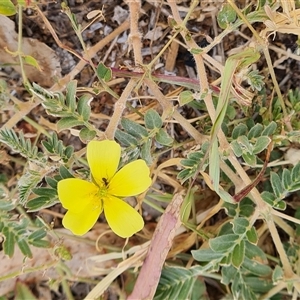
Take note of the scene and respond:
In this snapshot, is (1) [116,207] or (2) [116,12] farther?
(2) [116,12]

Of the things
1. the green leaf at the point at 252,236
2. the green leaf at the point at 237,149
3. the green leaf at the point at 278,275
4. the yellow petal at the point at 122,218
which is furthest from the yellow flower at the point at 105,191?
the green leaf at the point at 278,275

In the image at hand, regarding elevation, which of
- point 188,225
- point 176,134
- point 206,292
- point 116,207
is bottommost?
point 206,292

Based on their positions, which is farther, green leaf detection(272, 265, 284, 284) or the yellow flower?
green leaf detection(272, 265, 284, 284)

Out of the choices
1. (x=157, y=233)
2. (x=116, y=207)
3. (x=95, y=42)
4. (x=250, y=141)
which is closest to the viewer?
(x=116, y=207)

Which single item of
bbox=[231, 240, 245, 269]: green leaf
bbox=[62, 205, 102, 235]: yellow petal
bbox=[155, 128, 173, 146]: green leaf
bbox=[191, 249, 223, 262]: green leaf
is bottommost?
bbox=[191, 249, 223, 262]: green leaf

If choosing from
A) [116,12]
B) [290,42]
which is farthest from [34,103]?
[290,42]

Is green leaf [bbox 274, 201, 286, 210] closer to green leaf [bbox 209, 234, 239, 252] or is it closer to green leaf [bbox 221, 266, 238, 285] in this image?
green leaf [bbox 209, 234, 239, 252]

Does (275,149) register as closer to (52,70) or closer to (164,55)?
(164,55)

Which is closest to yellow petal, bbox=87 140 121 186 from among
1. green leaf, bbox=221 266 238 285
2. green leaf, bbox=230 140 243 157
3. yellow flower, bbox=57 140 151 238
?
yellow flower, bbox=57 140 151 238

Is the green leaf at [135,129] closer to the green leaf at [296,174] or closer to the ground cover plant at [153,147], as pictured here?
the ground cover plant at [153,147]

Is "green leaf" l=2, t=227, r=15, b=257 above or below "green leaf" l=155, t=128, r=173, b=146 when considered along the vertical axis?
below
